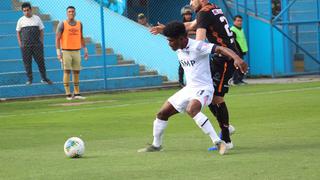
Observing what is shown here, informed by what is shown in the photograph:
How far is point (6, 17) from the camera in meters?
25.8

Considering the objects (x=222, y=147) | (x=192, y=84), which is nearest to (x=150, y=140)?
(x=192, y=84)

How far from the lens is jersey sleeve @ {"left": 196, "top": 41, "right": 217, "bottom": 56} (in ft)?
33.0

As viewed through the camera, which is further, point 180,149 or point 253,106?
point 253,106

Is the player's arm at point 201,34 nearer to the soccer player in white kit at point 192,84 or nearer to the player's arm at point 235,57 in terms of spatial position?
the soccer player in white kit at point 192,84

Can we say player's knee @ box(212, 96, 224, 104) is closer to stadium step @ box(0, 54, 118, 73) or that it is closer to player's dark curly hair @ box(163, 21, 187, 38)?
player's dark curly hair @ box(163, 21, 187, 38)

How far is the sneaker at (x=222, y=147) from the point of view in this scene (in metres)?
9.88

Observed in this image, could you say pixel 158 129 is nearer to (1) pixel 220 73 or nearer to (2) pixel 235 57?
(1) pixel 220 73

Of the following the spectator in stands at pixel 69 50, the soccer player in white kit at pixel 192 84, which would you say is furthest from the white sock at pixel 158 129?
the spectator in stands at pixel 69 50

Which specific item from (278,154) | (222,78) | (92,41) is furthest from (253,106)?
(92,41)

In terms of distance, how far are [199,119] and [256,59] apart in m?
19.8

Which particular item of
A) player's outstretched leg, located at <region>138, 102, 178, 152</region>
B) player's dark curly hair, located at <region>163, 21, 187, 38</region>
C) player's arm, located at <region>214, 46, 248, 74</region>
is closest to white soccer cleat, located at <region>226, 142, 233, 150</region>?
player's outstretched leg, located at <region>138, 102, 178, 152</region>

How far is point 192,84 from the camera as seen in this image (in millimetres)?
10312

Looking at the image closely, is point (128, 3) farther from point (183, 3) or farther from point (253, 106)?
point (253, 106)

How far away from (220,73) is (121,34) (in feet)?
54.1
